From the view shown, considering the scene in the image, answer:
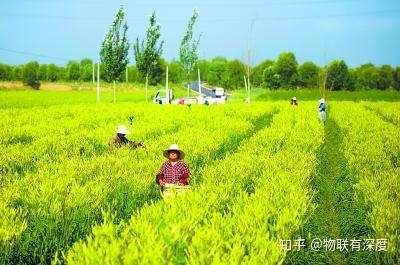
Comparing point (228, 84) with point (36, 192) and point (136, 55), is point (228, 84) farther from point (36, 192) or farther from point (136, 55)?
point (36, 192)

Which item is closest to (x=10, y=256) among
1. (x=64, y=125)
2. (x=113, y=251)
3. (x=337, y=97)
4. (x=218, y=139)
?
(x=113, y=251)

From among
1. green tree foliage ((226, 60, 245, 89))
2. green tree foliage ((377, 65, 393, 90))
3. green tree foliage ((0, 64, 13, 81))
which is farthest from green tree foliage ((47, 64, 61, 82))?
green tree foliage ((377, 65, 393, 90))

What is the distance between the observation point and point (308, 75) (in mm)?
94312

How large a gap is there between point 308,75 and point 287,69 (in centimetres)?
1062

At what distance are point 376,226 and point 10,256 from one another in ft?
14.8

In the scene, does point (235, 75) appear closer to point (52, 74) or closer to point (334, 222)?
point (52, 74)

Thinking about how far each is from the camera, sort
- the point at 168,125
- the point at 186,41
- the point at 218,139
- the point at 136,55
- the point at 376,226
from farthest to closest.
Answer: the point at 186,41, the point at 136,55, the point at 168,125, the point at 218,139, the point at 376,226

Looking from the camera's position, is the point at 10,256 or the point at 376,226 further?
the point at 376,226

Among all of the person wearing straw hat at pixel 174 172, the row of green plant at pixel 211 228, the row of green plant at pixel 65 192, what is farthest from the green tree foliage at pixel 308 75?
the person wearing straw hat at pixel 174 172

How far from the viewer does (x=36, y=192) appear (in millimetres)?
5828

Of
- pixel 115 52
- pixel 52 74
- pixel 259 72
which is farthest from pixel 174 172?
pixel 52 74

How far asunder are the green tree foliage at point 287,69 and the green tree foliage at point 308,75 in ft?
20.3

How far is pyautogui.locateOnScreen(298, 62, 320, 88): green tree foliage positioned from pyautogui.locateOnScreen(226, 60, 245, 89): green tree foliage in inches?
587

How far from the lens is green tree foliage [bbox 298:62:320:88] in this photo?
9323 cm
